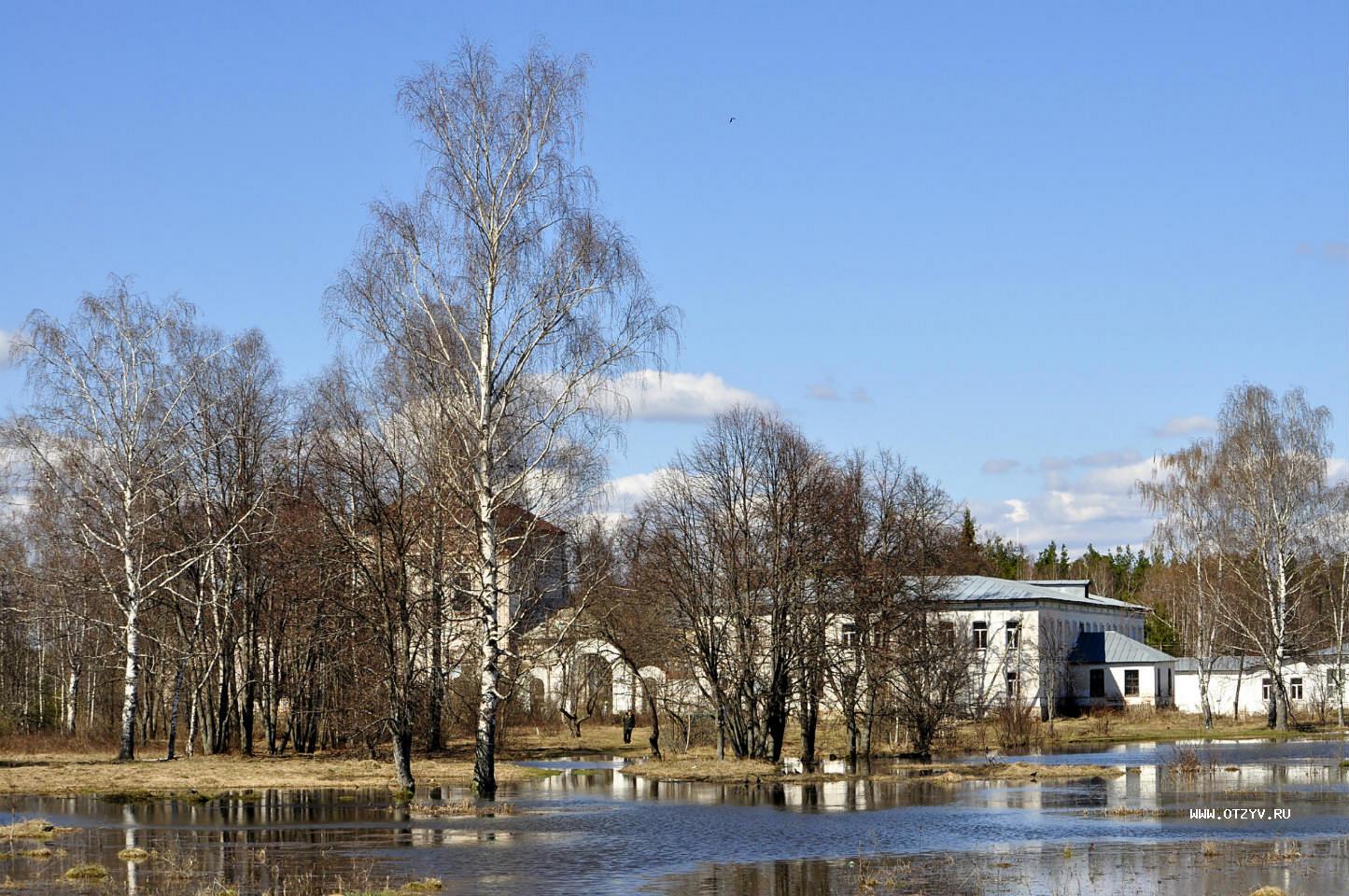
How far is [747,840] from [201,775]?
20.7m

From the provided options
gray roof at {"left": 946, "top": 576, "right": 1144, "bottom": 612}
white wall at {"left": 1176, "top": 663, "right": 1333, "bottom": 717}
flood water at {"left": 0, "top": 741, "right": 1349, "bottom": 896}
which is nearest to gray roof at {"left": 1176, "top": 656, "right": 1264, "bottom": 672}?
white wall at {"left": 1176, "top": 663, "right": 1333, "bottom": 717}

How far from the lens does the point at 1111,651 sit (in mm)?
92500

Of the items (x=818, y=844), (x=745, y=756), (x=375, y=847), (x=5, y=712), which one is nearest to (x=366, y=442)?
(x=375, y=847)

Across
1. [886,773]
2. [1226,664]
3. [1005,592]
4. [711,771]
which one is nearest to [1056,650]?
[1005,592]

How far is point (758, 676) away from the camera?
5106cm

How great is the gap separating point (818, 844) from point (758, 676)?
938 inches

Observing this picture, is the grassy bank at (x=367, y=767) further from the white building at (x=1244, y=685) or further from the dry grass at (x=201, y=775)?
the white building at (x=1244, y=685)

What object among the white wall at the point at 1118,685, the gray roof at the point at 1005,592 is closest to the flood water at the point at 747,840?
the gray roof at the point at 1005,592

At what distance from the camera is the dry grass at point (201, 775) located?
38.6m

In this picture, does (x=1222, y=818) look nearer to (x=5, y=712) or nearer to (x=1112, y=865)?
(x=1112, y=865)

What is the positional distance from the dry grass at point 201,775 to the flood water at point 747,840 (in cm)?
142

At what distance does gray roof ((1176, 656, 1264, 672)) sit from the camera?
87.9 meters

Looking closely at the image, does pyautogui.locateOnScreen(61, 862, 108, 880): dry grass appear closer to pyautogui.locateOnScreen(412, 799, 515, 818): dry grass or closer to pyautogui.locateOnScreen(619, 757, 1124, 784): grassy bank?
pyautogui.locateOnScreen(412, 799, 515, 818): dry grass

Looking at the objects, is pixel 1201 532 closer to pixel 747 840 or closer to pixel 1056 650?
pixel 1056 650
